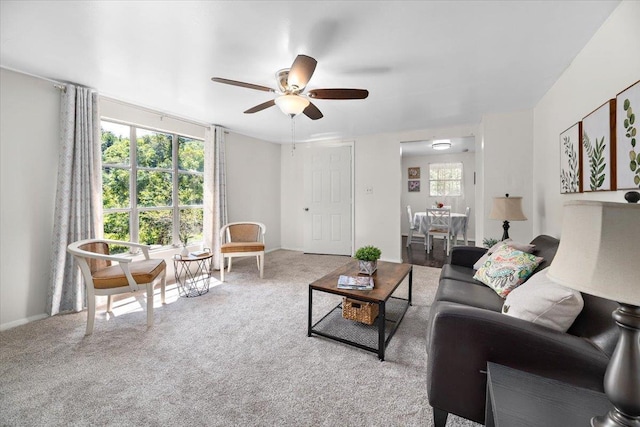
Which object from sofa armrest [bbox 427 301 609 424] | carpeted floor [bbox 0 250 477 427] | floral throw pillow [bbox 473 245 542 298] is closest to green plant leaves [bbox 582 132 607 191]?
floral throw pillow [bbox 473 245 542 298]

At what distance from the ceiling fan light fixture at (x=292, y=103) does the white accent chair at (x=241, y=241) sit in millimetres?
2147

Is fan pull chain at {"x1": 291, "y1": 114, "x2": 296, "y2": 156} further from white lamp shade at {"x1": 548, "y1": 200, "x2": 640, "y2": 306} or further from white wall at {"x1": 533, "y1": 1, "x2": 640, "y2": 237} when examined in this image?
white lamp shade at {"x1": 548, "y1": 200, "x2": 640, "y2": 306}

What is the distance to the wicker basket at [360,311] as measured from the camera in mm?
2275

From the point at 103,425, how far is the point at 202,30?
2409 millimetres

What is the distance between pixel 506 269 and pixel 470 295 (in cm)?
36

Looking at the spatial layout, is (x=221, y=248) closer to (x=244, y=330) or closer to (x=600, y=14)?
(x=244, y=330)

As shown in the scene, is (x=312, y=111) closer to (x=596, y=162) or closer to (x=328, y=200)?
(x=596, y=162)

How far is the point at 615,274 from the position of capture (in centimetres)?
65

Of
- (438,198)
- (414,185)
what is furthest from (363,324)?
(414,185)

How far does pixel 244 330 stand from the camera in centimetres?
235

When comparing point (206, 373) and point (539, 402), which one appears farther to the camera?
point (206, 373)

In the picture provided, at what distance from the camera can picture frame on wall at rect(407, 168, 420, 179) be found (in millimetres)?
7254

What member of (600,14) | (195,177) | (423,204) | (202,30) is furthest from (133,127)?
(423,204)

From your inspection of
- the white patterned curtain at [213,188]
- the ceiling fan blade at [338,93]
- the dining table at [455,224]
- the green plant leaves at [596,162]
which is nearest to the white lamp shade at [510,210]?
the green plant leaves at [596,162]
